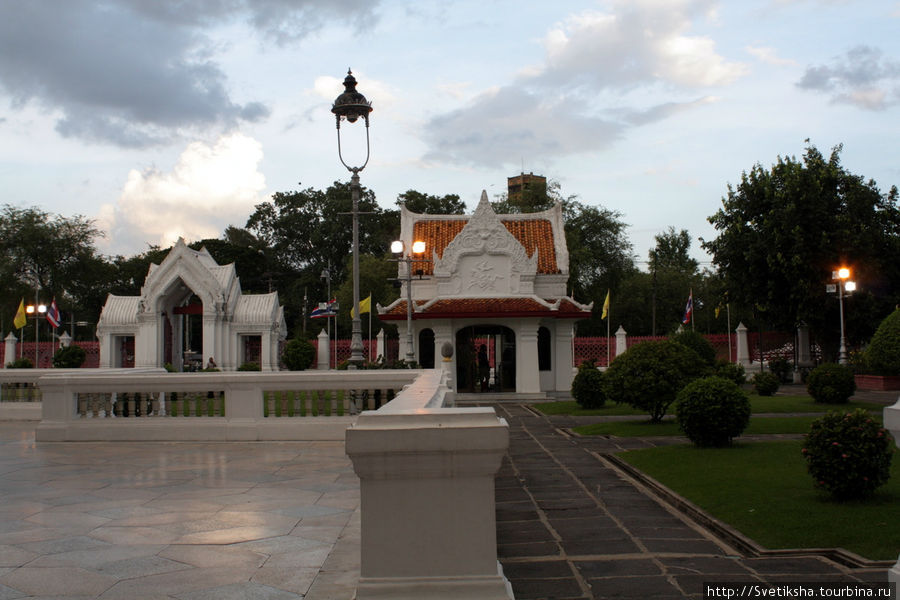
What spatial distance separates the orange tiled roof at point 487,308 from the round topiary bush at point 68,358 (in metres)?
15.6

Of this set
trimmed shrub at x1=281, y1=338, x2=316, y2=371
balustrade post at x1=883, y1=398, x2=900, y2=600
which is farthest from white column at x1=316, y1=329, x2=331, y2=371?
balustrade post at x1=883, y1=398, x2=900, y2=600

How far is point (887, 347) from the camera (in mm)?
23062

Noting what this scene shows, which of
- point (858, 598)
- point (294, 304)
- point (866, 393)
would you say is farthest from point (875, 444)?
point (294, 304)

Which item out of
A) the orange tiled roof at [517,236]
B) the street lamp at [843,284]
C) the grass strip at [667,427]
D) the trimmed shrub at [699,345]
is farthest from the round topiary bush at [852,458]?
the orange tiled roof at [517,236]

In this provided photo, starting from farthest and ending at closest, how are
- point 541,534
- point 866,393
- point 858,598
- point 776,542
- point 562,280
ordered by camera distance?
1. point 562,280
2. point 866,393
3. point 541,534
4. point 776,542
5. point 858,598

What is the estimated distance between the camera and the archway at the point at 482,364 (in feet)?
90.2

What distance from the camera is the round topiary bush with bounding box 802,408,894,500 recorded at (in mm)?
7246

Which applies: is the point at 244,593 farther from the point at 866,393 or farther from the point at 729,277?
the point at 729,277

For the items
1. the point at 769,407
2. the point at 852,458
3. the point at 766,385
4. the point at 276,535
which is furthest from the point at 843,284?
the point at 276,535

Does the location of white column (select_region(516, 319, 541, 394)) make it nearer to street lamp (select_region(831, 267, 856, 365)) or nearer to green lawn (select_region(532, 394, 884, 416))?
green lawn (select_region(532, 394, 884, 416))

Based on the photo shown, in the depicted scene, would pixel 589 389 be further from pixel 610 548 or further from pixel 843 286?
pixel 610 548

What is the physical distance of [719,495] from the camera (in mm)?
7844

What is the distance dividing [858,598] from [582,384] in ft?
53.5

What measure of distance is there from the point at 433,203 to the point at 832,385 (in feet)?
139
